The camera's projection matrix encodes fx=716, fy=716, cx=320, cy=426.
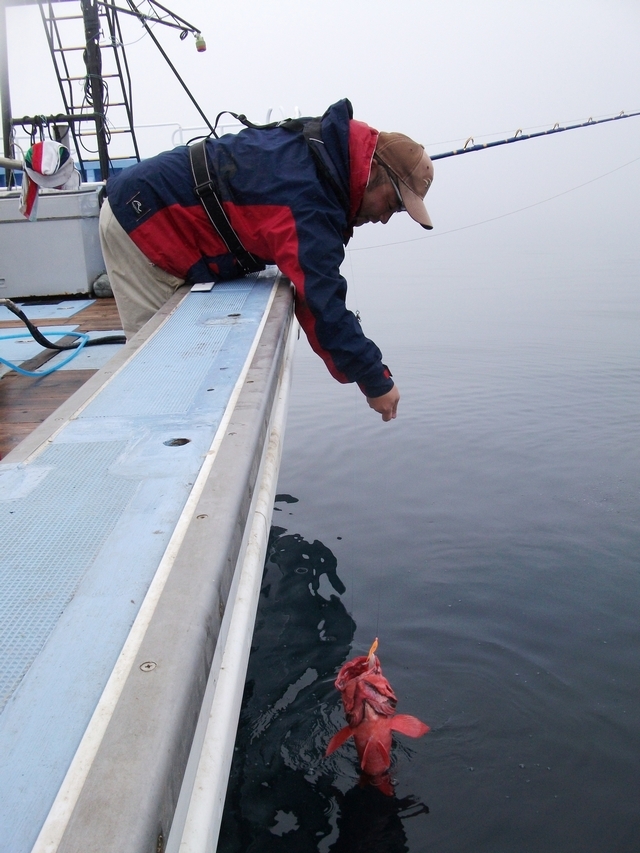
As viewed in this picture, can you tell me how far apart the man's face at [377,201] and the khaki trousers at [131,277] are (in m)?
1.05

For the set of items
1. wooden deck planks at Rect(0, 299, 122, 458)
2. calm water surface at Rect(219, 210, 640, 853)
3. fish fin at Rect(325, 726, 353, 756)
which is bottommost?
calm water surface at Rect(219, 210, 640, 853)

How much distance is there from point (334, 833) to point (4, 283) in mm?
5457

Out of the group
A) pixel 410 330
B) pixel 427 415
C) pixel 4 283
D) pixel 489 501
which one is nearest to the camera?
pixel 489 501

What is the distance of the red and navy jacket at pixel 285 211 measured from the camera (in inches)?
121

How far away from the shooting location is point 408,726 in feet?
8.41

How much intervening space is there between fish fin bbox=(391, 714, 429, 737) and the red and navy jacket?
1436 mm

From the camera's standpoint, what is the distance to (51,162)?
468 centimetres

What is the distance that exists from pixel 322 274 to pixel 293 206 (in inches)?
12.5

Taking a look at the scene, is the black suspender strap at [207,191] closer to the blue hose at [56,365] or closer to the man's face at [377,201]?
the man's face at [377,201]

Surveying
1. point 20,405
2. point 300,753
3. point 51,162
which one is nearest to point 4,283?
point 51,162

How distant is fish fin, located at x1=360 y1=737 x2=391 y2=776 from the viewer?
2686 mm

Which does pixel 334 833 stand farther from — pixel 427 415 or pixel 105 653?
pixel 427 415

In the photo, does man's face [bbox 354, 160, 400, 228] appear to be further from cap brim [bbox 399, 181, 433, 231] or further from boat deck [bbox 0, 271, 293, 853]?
boat deck [bbox 0, 271, 293, 853]

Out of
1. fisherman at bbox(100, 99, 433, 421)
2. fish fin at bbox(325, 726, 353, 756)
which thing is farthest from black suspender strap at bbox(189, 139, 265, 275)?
fish fin at bbox(325, 726, 353, 756)
